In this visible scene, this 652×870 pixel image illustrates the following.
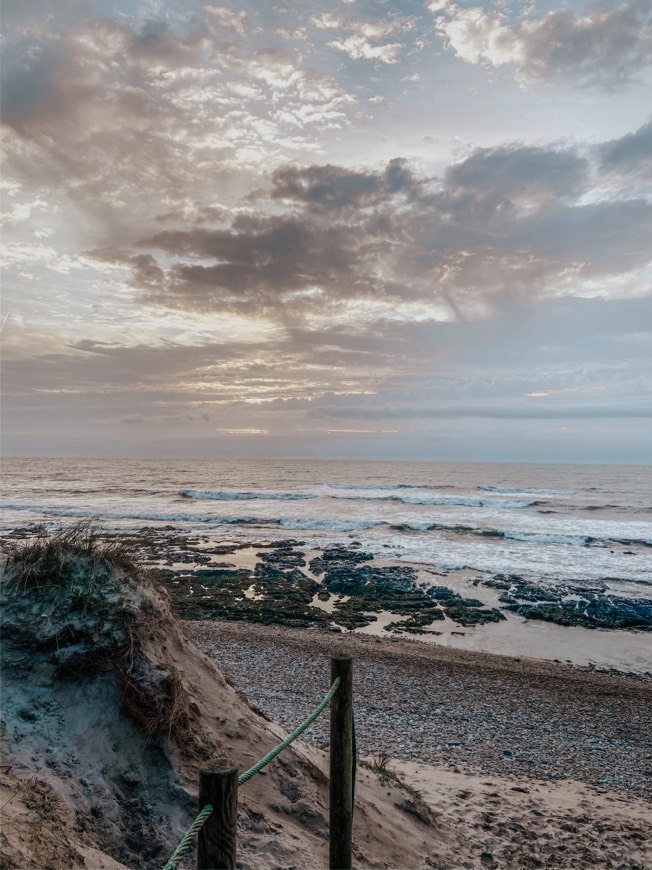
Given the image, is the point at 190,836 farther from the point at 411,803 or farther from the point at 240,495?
the point at 240,495

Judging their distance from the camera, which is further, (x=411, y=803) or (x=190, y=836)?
(x=411, y=803)

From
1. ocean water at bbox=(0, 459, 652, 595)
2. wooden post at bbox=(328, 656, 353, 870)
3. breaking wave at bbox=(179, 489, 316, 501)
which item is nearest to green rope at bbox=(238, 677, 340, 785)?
wooden post at bbox=(328, 656, 353, 870)

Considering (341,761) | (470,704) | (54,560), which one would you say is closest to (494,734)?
(470,704)

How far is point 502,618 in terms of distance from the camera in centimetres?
1900

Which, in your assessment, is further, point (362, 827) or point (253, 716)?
point (253, 716)

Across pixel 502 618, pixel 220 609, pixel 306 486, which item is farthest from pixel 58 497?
pixel 502 618

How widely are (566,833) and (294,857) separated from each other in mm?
3981

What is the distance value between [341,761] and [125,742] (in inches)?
85.8

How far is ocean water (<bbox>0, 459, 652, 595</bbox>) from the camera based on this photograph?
2903 cm

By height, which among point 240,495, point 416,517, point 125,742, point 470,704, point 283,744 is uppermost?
point 283,744

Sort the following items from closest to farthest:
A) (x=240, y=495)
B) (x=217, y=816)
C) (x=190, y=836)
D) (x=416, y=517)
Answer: (x=190, y=836)
(x=217, y=816)
(x=416, y=517)
(x=240, y=495)

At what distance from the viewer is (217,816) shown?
2574 millimetres

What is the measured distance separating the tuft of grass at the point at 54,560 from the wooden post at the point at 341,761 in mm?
3079

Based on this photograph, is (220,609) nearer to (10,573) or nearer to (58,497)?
(10,573)
